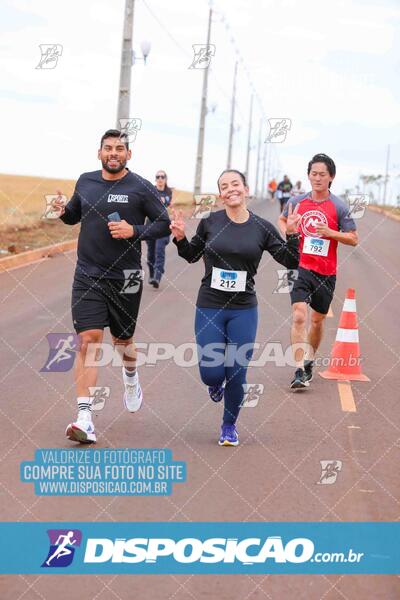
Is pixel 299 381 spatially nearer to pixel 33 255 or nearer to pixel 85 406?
pixel 85 406

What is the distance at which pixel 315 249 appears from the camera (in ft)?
34.2

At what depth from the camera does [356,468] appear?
7777mm

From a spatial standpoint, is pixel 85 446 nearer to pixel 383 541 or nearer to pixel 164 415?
pixel 164 415

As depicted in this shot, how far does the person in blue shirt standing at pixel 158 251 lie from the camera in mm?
18312

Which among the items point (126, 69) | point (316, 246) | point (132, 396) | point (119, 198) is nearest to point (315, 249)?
point (316, 246)

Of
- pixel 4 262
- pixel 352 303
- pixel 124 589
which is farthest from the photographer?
pixel 4 262

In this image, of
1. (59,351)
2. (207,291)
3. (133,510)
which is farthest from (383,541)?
(59,351)

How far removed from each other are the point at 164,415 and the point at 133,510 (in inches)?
103

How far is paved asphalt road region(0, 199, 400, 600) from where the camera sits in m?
5.52

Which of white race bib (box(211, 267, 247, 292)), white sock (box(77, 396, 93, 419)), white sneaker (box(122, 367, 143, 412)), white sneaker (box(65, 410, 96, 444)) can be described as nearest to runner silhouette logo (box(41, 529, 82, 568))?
white sneaker (box(65, 410, 96, 444))

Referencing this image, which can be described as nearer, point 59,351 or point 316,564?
point 316,564

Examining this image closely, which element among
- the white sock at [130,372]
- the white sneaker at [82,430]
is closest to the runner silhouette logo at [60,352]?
the white sock at [130,372]

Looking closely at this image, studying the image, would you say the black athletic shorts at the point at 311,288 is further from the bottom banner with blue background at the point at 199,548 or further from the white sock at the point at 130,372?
the bottom banner with blue background at the point at 199,548

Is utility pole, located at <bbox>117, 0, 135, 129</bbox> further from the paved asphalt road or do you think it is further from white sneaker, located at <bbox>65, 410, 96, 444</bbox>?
white sneaker, located at <bbox>65, 410, 96, 444</bbox>
